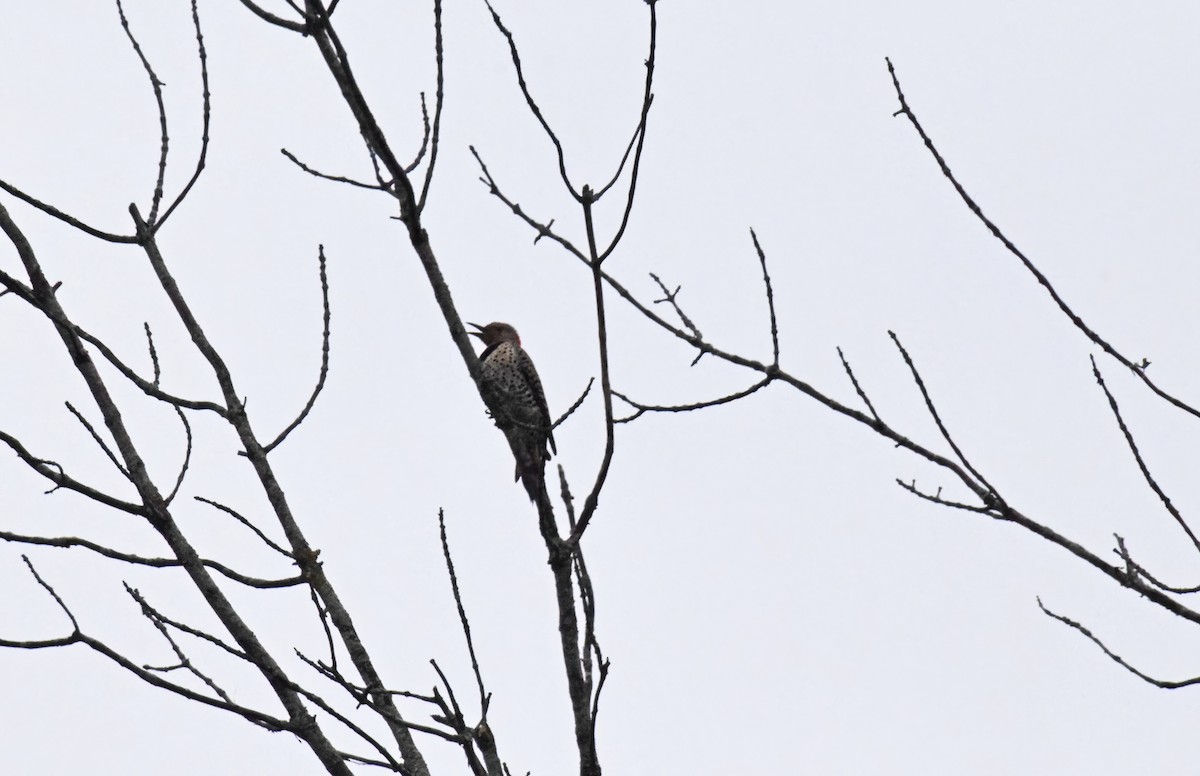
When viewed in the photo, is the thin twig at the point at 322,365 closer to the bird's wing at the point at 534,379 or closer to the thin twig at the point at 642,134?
the thin twig at the point at 642,134

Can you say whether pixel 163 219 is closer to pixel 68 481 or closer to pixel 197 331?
pixel 197 331

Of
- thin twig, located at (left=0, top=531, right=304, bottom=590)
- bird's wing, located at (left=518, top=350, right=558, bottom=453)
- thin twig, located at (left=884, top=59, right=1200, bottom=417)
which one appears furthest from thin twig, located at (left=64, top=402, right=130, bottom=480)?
bird's wing, located at (left=518, top=350, right=558, bottom=453)

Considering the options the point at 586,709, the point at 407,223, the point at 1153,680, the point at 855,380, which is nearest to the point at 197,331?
the point at 407,223

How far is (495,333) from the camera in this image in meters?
9.35

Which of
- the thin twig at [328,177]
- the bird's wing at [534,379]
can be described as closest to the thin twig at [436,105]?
the thin twig at [328,177]

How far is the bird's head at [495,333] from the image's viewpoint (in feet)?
30.4

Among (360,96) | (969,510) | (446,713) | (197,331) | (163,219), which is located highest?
(163,219)

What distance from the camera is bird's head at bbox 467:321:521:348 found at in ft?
30.4

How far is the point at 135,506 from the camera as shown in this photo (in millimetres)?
3387

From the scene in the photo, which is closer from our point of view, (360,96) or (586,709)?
(360,96)

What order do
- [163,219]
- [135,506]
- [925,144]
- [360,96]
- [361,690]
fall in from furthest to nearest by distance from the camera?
1. [163,219]
2. [135,506]
3. [361,690]
4. [925,144]
5. [360,96]

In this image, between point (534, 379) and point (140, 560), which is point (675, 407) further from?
point (534, 379)

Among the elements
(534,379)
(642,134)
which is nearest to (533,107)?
(642,134)

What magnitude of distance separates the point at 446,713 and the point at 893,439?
1.14 m
